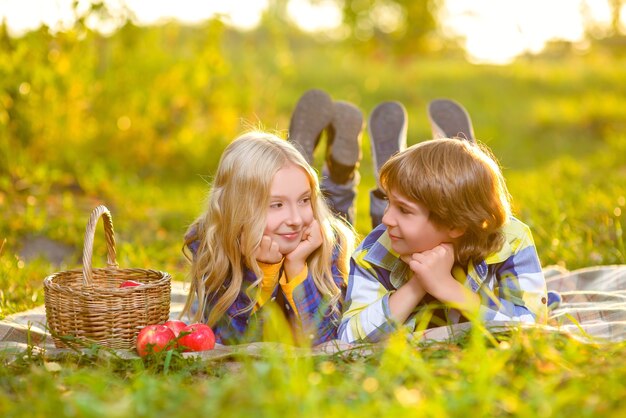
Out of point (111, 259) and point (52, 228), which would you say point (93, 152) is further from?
point (111, 259)

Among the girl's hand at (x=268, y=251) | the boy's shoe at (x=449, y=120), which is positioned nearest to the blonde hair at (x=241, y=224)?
the girl's hand at (x=268, y=251)

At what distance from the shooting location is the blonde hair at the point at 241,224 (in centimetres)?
324

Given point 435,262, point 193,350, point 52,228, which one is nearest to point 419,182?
point 435,262

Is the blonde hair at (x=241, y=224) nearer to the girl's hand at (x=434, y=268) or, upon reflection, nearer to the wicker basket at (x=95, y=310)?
the wicker basket at (x=95, y=310)

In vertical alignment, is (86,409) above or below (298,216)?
below

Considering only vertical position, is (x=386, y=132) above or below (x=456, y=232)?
above

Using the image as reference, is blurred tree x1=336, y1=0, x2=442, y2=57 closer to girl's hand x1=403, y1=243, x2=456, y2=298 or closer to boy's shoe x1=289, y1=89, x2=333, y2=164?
boy's shoe x1=289, y1=89, x2=333, y2=164

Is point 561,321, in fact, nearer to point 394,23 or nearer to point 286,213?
point 286,213

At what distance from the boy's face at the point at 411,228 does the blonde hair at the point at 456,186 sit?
3cm

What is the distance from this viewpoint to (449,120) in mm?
4516

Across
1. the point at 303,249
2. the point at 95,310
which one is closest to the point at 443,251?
the point at 303,249

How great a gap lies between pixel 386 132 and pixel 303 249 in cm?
150

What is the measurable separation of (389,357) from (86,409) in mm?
850

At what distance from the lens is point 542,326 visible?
2.62 m
